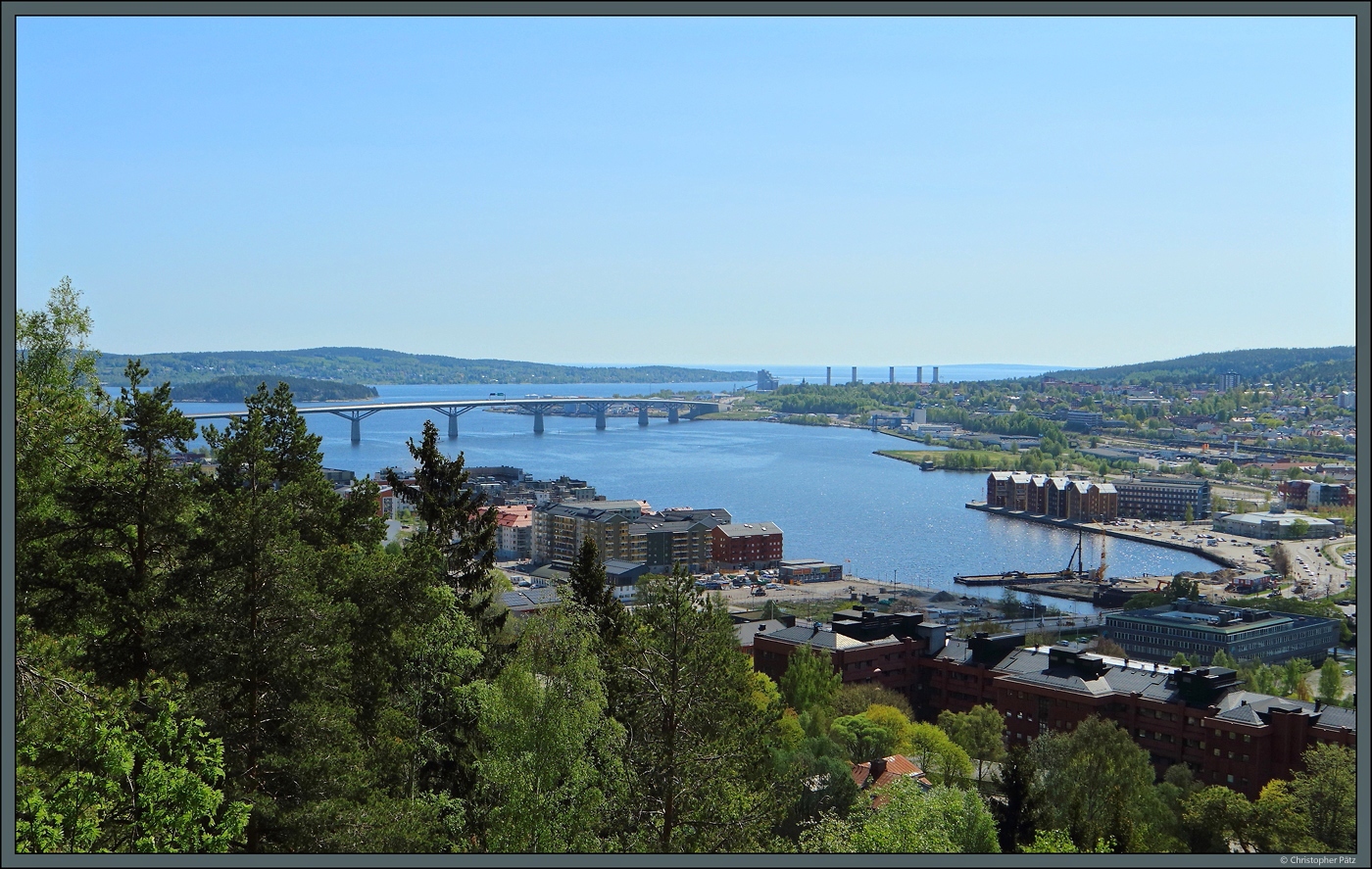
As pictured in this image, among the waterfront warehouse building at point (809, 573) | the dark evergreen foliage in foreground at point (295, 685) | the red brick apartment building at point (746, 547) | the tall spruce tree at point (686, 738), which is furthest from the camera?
the red brick apartment building at point (746, 547)

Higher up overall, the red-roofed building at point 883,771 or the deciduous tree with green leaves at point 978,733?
the red-roofed building at point 883,771

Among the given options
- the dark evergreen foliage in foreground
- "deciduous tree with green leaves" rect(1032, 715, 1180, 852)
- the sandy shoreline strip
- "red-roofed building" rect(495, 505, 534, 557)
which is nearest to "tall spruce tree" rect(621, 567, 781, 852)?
the dark evergreen foliage in foreground

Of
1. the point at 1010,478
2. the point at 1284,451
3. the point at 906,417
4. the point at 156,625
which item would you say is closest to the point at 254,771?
the point at 156,625

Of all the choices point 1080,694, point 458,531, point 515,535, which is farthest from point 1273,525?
point 458,531

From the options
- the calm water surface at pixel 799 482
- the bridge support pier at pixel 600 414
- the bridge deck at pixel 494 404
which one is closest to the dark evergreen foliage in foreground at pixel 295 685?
the calm water surface at pixel 799 482

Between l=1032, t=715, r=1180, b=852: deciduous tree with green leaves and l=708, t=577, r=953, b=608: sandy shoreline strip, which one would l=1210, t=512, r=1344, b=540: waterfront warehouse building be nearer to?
l=708, t=577, r=953, b=608: sandy shoreline strip

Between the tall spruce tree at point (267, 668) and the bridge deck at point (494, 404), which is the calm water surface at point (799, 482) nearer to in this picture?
the bridge deck at point (494, 404)
